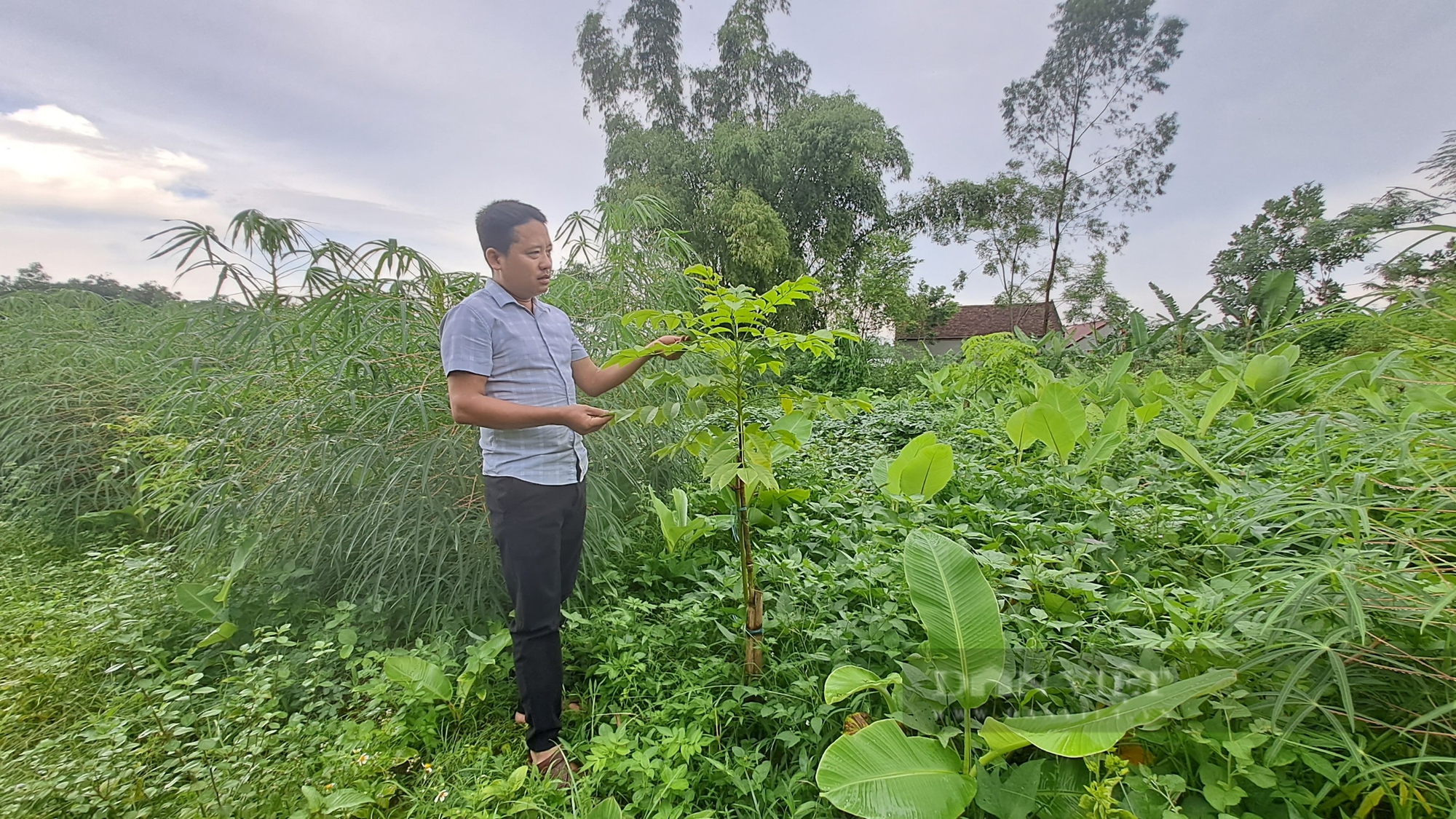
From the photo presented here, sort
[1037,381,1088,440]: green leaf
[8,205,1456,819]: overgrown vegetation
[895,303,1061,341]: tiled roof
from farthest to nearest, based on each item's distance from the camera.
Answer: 1. [895,303,1061,341]: tiled roof
2. [1037,381,1088,440]: green leaf
3. [8,205,1456,819]: overgrown vegetation

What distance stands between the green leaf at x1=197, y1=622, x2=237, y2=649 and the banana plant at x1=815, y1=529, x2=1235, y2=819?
177 cm

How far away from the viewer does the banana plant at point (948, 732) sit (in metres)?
0.83

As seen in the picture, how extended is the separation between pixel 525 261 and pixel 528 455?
44 centimetres

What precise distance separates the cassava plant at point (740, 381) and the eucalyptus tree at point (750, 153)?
869 cm

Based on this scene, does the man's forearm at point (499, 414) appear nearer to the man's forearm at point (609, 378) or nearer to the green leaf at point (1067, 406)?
the man's forearm at point (609, 378)

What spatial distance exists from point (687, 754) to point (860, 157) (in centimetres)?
1165

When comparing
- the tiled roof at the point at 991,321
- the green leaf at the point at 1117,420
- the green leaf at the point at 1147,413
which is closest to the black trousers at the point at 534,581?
the green leaf at the point at 1117,420

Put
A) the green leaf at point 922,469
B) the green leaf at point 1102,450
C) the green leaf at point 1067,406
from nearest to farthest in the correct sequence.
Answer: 1. the green leaf at point 922,469
2. the green leaf at point 1102,450
3. the green leaf at point 1067,406

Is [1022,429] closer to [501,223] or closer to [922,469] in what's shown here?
[922,469]

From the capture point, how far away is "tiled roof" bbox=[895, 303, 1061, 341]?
15.5 m

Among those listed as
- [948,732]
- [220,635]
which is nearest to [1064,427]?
[948,732]

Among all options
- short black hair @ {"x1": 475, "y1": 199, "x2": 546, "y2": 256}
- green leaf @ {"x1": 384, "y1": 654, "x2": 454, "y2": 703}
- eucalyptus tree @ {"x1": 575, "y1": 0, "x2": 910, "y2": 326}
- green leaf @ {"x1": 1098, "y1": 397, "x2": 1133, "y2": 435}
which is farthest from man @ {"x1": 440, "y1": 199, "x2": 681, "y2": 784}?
eucalyptus tree @ {"x1": 575, "y1": 0, "x2": 910, "y2": 326}

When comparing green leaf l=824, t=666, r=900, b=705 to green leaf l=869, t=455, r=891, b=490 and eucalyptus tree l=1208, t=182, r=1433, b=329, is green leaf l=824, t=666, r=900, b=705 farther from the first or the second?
eucalyptus tree l=1208, t=182, r=1433, b=329

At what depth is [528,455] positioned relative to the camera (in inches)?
47.7
